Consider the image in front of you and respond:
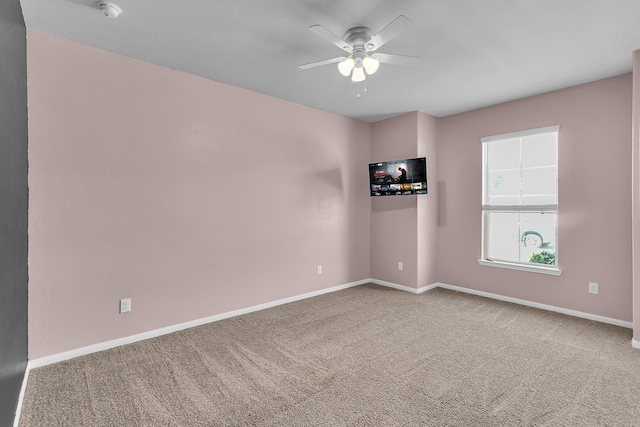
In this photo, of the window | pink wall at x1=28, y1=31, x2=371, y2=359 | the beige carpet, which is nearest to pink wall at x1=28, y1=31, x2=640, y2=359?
pink wall at x1=28, y1=31, x2=371, y2=359

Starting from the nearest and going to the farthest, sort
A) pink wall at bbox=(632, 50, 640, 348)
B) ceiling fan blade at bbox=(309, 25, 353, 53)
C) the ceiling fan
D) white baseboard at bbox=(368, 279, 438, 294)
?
ceiling fan blade at bbox=(309, 25, 353, 53) < the ceiling fan < pink wall at bbox=(632, 50, 640, 348) < white baseboard at bbox=(368, 279, 438, 294)

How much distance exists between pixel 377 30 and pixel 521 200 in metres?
3.04

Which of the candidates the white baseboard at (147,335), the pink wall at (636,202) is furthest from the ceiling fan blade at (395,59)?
the white baseboard at (147,335)

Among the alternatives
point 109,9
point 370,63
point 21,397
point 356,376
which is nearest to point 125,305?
point 21,397

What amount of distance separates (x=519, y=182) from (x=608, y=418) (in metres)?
2.94

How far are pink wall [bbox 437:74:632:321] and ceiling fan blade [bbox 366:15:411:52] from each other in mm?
2661

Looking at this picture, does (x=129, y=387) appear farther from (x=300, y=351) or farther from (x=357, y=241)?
(x=357, y=241)

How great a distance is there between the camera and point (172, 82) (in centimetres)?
322

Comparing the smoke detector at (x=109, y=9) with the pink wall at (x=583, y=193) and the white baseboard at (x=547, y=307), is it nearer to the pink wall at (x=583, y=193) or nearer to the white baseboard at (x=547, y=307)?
the pink wall at (x=583, y=193)

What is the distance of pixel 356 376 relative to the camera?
7.90ft

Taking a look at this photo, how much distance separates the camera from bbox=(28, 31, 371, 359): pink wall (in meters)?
2.59

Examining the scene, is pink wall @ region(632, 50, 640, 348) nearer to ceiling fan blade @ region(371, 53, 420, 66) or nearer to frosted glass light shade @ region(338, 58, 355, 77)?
ceiling fan blade @ region(371, 53, 420, 66)

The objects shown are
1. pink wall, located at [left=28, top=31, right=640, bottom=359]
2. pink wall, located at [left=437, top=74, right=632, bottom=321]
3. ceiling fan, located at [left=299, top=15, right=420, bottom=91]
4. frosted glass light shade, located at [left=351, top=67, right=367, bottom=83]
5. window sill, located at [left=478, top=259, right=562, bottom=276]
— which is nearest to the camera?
ceiling fan, located at [left=299, top=15, right=420, bottom=91]

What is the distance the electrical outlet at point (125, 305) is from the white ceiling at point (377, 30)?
7.41 ft
